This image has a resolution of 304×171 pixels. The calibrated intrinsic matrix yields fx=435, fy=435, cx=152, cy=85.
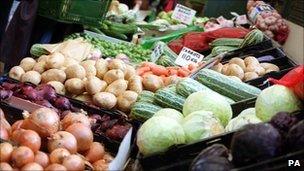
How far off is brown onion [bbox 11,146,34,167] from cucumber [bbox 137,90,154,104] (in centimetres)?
112

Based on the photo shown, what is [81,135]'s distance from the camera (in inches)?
79.2

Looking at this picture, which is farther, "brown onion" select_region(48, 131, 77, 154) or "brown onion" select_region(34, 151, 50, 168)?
"brown onion" select_region(48, 131, 77, 154)

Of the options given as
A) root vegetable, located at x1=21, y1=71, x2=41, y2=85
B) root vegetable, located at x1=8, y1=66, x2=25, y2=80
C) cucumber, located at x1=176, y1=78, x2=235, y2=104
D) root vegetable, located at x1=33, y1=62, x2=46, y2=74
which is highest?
cucumber, located at x1=176, y1=78, x2=235, y2=104

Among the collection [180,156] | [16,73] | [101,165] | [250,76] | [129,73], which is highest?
[250,76]

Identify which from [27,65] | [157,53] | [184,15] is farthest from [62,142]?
[184,15]

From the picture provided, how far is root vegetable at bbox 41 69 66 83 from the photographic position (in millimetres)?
2990

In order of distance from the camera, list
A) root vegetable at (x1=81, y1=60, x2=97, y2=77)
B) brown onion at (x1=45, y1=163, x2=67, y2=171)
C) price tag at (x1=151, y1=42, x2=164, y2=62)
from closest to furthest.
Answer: brown onion at (x1=45, y1=163, x2=67, y2=171), root vegetable at (x1=81, y1=60, x2=97, y2=77), price tag at (x1=151, y1=42, x2=164, y2=62)

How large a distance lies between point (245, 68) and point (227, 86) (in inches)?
28.0

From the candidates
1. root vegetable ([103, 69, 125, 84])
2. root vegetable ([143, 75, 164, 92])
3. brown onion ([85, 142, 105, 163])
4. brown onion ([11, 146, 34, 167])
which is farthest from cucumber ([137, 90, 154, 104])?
brown onion ([11, 146, 34, 167])

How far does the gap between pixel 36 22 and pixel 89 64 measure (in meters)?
2.36

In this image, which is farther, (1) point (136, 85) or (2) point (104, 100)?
(1) point (136, 85)

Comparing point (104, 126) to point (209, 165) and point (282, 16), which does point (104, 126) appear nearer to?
point (209, 165)

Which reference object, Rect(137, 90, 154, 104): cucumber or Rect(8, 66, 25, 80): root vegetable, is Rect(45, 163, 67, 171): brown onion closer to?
Rect(137, 90, 154, 104): cucumber

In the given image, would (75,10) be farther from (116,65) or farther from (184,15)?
(116,65)
